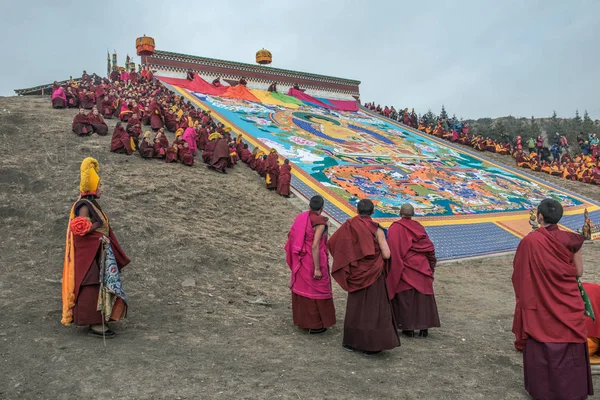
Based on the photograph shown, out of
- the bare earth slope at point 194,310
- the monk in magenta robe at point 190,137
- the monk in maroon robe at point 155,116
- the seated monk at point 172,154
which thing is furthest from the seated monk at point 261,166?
the monk in maroon robe at point 155,116

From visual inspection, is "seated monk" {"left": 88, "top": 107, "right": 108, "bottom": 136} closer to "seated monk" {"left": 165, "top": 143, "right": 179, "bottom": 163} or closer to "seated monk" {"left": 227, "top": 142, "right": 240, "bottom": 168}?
"seated monk" {"left": 165, "top": 143, "right": 179, "bottom": 163}

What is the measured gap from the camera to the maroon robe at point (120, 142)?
9.26 metres

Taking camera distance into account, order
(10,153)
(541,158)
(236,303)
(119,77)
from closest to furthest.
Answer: (236,303)
(10,153)
(119,77)
(541,158)

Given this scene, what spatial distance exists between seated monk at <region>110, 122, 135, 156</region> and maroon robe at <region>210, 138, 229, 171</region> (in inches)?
67.0

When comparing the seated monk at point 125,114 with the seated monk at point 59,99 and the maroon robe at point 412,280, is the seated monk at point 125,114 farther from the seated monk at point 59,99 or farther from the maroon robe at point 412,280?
the maroon robe at point 412,280

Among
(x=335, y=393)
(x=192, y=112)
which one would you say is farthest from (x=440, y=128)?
(x=335, y=393)

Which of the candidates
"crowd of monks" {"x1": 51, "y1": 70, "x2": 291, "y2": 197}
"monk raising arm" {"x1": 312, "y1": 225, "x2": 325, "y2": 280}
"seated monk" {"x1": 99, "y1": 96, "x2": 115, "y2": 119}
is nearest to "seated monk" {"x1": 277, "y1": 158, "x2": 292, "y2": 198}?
"crowd of monks" {"x1": 51, "y1": 70, "x2": 291, "y2": 197}

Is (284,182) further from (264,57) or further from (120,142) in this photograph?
(264,57)

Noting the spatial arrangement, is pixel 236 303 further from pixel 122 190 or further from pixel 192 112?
pixel 192 112

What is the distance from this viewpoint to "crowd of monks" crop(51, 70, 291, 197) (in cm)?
963

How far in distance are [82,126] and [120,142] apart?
1.32 metres

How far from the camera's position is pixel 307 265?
3.88 metres

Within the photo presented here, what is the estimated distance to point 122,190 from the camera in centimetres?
741

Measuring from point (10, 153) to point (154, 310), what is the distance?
5.91m
